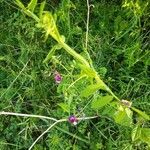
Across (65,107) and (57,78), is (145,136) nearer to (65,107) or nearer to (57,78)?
(65,107)

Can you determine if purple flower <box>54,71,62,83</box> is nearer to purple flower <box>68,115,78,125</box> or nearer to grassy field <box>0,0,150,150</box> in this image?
grassy field <box>0,0,150,150</box>

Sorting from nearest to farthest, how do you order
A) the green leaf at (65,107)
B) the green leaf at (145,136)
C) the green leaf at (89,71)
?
the green leaf at (89,71) → the green leaf at (145,136) → the green leaf at (65,107)

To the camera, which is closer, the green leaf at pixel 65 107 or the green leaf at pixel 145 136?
the green leaf at pixel 145 136

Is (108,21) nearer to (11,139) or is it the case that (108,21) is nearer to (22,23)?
(22,23)

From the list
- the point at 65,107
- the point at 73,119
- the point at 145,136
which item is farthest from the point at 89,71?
the point at 73,119

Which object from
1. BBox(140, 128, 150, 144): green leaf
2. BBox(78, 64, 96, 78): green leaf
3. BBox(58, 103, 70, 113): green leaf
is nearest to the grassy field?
BBox(58, 103, 70, 113): green leaf

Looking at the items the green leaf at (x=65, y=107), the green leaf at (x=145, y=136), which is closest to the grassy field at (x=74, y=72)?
the green leaf at (x=65, y=107)

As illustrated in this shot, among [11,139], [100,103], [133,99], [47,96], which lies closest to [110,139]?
[133,99]

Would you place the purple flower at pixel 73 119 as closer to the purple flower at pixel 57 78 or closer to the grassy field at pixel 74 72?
the grassy field at pixel 74 72
